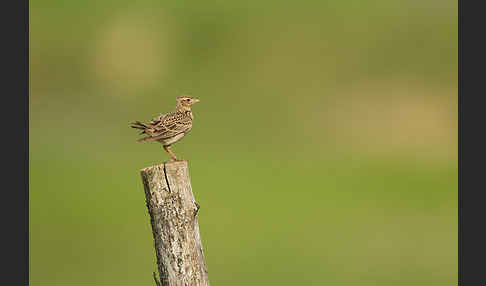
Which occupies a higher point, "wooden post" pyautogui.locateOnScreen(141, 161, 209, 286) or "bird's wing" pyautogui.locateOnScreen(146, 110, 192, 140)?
"bird's wing" pyautogui.locateOnScreen(146, 110, 192, 140)

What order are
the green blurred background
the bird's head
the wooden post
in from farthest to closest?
the green blurred background < the bird's head < the wooden post

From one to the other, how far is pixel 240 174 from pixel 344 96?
8336 millimetres

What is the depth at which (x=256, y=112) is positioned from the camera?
3794 cm

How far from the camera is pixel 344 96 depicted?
37.6m

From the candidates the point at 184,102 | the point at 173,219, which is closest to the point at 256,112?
the point at 184,102

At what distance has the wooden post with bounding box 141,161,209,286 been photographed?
823 centimetres

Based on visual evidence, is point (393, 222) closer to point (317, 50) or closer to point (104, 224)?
point (104, 224)

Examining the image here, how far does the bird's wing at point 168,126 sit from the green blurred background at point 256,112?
1461cm

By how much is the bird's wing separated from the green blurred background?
47.9 feet

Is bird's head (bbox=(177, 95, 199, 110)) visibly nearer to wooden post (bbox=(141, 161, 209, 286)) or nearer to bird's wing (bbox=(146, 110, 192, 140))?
bird's wing (bbox=(146, 110, 192, 140))

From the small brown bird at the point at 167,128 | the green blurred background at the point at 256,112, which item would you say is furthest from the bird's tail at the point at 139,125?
the green blurred background at the point at 256,112

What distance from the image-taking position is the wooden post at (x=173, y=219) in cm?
823

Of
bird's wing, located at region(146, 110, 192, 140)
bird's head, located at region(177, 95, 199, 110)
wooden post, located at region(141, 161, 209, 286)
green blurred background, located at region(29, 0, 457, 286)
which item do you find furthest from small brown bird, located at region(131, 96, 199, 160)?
green blurred background, located at region(29, 0, 457, 286)

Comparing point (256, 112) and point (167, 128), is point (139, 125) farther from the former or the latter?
point (256, 112)
